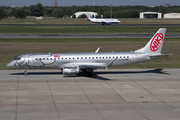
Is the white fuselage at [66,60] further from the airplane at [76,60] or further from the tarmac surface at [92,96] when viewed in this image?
the tarmac surface at [92,96]

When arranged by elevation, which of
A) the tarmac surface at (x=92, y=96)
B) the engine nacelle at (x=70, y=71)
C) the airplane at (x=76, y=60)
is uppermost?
the airplane at (x=76, y=60)

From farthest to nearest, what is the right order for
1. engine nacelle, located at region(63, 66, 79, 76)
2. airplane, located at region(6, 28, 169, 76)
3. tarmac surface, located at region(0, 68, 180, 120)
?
airplane, located at region(6, 28, 169, 76) → engine nacelle, located at region(63, 66, 79, 76) → tarmac surface, located at region(0, 68, 180, 120)

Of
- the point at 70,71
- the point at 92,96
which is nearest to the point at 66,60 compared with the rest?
the point at 70,71

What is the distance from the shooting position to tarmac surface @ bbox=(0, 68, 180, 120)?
23.1 m

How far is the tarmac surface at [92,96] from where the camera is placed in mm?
23094

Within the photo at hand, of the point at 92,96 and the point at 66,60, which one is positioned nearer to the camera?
the point at 92,96

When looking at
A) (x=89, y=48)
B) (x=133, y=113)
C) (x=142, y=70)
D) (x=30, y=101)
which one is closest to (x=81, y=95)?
(x=30, y=101)

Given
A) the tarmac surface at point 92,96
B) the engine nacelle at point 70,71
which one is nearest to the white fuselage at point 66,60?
the engine nacelle at point 70,71

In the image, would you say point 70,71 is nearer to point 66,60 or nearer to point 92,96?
point 66,60

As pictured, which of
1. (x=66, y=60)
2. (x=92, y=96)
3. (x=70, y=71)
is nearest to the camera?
(x=92, y=96)

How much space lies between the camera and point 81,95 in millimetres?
28828

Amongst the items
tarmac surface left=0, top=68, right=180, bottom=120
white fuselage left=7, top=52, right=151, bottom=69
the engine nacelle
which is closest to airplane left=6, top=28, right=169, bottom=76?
white fuselage left=7, top=52, right=151, bottom=69

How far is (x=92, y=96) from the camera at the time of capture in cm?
2845

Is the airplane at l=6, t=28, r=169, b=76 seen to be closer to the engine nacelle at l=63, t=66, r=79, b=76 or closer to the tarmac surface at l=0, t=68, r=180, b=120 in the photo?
the engine nacelle at l=63, t=66, r=79, b=76
